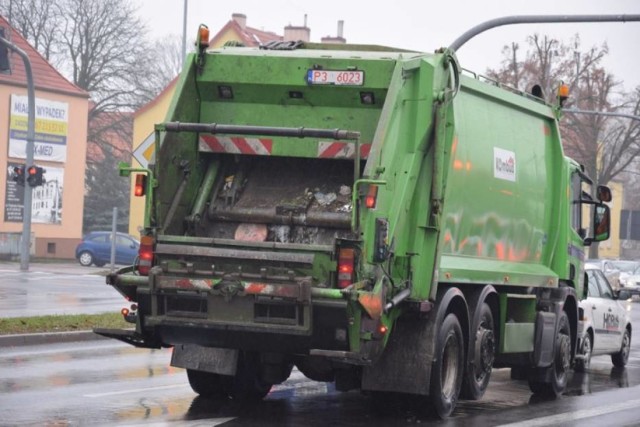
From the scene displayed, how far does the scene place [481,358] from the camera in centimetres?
1216

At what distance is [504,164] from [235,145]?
3091mm

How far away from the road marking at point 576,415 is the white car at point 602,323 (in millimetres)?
3191

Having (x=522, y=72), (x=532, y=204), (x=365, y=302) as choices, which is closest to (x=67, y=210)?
(x=522, y=72)

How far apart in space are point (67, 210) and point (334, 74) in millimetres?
44920

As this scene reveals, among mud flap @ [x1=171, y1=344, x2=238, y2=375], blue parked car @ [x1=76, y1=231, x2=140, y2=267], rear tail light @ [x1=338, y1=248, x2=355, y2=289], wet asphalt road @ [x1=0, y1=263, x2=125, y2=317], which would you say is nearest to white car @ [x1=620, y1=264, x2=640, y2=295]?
blue parked car @ [x1=76, y1=231, x2=140, y2=267]

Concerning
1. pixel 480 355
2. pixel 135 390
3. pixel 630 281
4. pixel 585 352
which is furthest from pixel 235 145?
pixel 630 281

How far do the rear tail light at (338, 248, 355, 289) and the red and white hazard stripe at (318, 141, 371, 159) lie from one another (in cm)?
110

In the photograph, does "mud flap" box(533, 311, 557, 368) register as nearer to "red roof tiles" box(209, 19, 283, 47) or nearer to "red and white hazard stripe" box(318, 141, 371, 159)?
"red and white hazard stripe" box(318, 141, 371, 159)

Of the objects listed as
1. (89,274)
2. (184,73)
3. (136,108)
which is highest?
(136,108)

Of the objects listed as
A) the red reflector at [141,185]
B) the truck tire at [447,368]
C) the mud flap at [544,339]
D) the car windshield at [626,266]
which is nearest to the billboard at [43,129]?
the car windshield at [626,266]

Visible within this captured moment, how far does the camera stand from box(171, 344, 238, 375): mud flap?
11461 millimetres

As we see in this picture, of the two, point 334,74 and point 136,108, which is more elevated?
point 136,108

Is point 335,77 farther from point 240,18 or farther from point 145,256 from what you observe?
point 240,18

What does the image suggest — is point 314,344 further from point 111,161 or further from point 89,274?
point 111,161
